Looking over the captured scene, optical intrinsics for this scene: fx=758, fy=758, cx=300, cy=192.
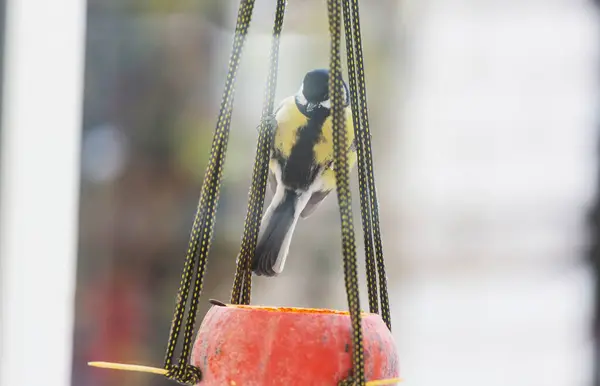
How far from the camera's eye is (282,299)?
4.50 ft

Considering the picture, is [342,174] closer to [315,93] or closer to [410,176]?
[315,93]

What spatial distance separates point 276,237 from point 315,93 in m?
0.13

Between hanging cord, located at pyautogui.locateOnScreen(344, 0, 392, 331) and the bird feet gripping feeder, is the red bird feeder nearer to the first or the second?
the bird feet gripping feeder

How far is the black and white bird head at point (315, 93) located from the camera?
64cm

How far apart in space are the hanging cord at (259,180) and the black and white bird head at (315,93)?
0.08ft

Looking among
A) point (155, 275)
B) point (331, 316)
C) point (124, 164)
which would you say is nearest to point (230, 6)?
point (124, 164)

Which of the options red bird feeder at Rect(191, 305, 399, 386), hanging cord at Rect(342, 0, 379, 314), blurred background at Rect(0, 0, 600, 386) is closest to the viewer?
red bird feeder at Rect(191, 305, 399, 386)

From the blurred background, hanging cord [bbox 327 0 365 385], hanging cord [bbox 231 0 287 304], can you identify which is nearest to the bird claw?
hanging cord [bbox 231 0 287 304]

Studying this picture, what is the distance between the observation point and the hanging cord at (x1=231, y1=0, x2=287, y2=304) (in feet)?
2.08

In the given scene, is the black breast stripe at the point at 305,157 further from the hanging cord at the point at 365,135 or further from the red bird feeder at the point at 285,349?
the red bird feeder at the point at 285,349

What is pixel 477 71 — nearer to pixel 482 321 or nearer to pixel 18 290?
pixel 482 321

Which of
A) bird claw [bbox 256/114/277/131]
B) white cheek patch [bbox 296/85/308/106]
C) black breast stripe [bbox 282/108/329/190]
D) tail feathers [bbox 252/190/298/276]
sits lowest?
tail feathers [bbox 252/190/298/276]

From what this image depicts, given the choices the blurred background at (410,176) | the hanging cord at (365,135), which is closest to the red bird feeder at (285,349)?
the hanging cord at (365,135)

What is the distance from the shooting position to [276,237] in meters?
0.63
